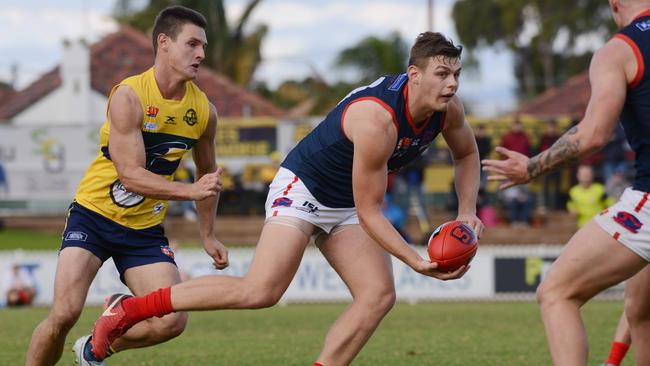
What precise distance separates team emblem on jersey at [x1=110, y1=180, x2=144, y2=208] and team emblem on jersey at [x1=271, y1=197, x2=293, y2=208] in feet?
3.34

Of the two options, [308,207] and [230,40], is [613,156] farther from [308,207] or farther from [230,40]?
[230,40]

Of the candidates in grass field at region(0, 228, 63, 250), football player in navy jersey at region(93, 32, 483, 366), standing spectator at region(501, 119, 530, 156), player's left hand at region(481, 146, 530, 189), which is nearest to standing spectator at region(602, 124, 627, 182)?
standing spectator at region(501, 119, 530, 156)

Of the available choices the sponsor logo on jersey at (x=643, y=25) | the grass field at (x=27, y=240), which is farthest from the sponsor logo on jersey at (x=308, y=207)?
the grass field at (x=27, y=240)

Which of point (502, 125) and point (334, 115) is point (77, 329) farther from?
point (502, 125)

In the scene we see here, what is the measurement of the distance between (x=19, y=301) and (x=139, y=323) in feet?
36.9

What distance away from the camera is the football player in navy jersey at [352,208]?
6.26 meters

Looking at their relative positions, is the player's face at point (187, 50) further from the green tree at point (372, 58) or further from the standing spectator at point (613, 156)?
the green tree at point (372, 58)

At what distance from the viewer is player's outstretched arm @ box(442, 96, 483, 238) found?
6816mm

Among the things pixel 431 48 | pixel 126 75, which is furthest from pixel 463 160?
pixel 126 75

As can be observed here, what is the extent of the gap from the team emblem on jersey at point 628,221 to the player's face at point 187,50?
2.95 meters

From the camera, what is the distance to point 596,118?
5527 mm

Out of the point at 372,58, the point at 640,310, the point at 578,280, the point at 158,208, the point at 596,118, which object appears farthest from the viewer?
the point at 372,58

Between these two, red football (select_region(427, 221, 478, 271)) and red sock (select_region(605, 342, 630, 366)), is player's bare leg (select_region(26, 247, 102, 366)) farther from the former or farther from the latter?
red sock (select_region(605, 342, 630, 366))

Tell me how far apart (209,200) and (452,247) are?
204cm
